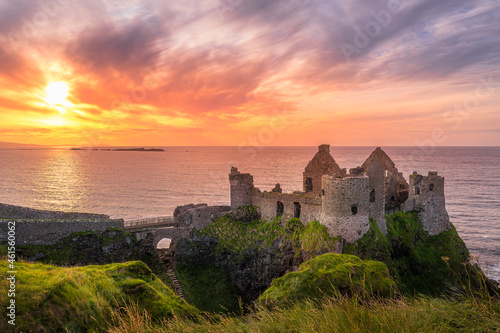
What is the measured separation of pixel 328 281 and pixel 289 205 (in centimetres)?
1501

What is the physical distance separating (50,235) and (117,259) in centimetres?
623

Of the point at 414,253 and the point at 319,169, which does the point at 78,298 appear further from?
the point at 414,253

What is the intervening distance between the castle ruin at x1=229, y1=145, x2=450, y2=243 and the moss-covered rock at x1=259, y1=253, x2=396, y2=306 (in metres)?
7.22

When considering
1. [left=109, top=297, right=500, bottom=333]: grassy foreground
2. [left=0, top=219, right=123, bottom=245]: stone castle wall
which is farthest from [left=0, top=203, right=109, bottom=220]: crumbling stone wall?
[left=109, top=297, right=500, bottom=333]: grassy foreground

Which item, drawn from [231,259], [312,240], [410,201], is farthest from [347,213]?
[231,259]

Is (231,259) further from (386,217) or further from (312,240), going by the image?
(386,217)

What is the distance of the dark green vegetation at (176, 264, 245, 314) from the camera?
26875mm

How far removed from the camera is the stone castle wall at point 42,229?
24781 mm

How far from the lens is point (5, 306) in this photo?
764cm

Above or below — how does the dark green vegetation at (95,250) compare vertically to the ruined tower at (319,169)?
below

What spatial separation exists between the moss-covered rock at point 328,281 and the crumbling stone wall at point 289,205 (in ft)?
34.2

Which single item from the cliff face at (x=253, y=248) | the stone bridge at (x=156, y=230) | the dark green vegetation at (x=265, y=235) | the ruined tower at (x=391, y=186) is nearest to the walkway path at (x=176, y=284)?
the cliff face at (x=253, y=248)

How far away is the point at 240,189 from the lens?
3219 centimetres

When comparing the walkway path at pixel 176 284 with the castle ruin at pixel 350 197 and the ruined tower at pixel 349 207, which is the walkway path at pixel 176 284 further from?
the ruined tower at pixel 349 207
